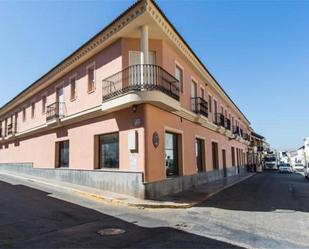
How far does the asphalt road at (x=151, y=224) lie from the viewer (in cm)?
575

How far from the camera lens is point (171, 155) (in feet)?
44.8

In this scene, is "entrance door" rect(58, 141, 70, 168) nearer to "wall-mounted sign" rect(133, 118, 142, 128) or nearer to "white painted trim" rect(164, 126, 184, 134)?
"wall-mounted sign" rect(133, 118, 142, 128)

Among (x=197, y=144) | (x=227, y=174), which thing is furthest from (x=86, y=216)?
(x=227, y=174)

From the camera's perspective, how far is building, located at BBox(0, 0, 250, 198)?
36.5ft

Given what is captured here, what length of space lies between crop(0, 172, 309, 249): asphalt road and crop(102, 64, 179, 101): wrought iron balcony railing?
16.1 ft

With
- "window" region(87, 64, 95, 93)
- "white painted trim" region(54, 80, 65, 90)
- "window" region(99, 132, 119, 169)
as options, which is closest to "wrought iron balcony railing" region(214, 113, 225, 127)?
"window" region(99, 132, 119, 169)

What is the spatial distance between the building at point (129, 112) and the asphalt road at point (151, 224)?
7.94 ft

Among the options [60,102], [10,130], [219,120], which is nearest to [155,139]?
Result: [60,102]

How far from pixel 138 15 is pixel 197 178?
10225 mm

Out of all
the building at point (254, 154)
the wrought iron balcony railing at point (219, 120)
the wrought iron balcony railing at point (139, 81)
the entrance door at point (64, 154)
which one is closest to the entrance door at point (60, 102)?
the entrance door at point (64, 154)

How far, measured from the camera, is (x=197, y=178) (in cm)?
1622

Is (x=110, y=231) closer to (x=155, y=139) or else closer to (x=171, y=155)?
(x=155, y=139)

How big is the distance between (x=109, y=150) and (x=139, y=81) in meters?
4.12

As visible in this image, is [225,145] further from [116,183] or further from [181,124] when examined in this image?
[116,183]
